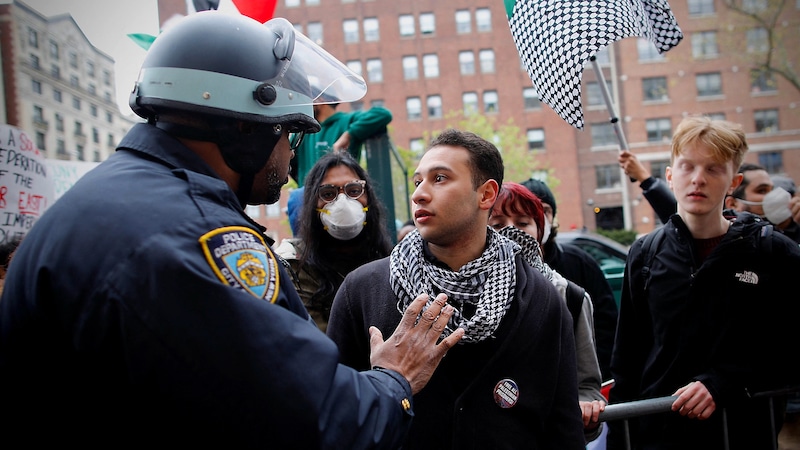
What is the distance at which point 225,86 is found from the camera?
5.68ft

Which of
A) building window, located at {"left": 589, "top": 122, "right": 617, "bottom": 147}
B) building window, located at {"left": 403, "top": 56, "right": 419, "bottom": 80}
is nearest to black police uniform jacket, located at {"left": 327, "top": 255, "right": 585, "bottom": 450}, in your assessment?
building window, located at {"left": 403, "top": 56, "right": 419, "bottom": 80}

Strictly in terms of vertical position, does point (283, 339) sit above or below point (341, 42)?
below

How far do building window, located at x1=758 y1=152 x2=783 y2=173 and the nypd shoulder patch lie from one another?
50439mm

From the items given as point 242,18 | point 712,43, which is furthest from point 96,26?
point 712,43

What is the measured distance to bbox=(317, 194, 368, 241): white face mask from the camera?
11.8ft

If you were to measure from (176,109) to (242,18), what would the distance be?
362 mm

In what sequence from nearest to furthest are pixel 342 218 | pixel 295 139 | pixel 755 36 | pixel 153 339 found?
pixel 153 339
pixel 295 139
pixel 342 218
pixel 755 36

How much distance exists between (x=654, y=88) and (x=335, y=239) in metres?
46.8

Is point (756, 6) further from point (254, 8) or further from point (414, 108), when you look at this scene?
point (254, 8)

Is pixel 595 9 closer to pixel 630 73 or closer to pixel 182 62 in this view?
pixel 182 62

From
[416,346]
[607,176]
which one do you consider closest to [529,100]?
[607,176]

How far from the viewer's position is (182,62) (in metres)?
1.73

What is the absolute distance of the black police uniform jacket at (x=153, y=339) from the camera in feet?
4.27

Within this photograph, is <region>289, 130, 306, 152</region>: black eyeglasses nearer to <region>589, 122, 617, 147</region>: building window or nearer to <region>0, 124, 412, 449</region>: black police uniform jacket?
<region>0, 124, 412, 449</region>: black police uniform jacket
